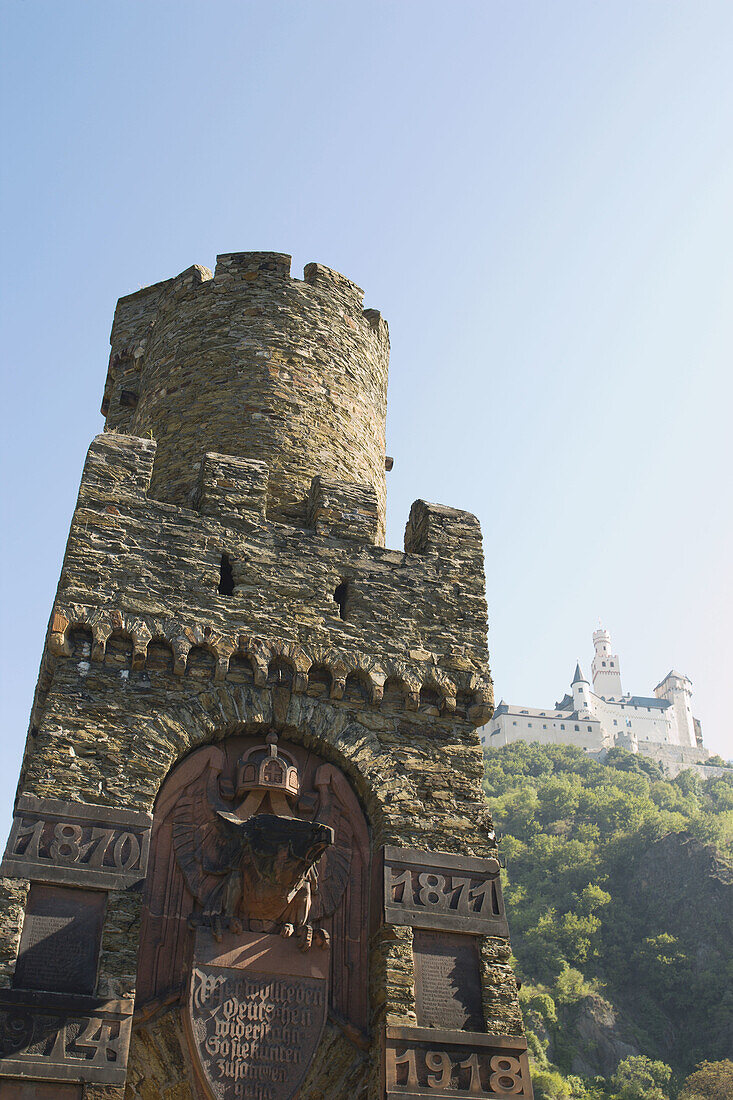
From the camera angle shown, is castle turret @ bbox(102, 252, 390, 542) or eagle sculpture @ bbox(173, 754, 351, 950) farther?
castle turret @ bbox(102, 252, 390, 542)

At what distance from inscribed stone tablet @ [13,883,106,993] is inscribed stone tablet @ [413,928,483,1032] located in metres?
2.07

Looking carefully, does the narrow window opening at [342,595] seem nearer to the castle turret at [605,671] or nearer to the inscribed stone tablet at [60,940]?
the inscribed stone tablet at [60,940]

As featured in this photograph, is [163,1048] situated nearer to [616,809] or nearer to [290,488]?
[290,488]

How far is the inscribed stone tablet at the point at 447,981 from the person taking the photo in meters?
6.64

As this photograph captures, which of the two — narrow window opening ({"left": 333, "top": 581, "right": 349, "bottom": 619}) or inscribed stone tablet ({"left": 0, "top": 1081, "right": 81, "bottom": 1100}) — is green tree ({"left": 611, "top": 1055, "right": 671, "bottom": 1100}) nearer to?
narrow window opening ({"left": 333, "top": 581, "right": 349, "bottom": 619})

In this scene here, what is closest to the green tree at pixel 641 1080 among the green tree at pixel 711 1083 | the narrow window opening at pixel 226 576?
the green tree at pixel 711 1083

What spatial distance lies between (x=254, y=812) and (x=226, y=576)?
71.7 inches

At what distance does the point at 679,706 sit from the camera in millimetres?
122312

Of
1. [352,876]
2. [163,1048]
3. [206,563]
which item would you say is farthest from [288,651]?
[163,1048]

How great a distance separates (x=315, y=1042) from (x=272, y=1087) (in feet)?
1.20

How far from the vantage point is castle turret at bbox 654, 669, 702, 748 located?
11994 cm

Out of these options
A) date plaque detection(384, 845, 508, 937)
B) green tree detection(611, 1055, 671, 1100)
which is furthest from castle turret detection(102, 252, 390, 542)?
green tree detection(611, 1055, 671, 1100)

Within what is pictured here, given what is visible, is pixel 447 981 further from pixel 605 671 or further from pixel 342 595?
pixel 605 671

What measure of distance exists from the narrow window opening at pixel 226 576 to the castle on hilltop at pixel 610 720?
95.9 meters
